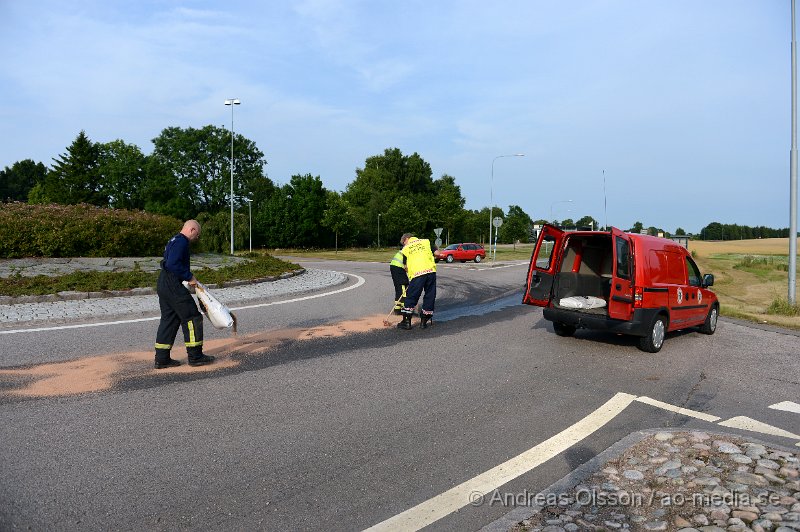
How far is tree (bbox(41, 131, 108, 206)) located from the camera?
72.7 m

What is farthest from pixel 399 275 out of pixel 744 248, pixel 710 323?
pixel 744 248

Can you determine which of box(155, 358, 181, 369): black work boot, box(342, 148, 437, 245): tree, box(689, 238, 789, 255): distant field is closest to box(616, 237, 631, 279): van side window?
box(155, 358, 181, 369): black work boot

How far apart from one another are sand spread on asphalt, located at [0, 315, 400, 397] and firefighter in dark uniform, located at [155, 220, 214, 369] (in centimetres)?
23

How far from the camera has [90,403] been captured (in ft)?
17.5

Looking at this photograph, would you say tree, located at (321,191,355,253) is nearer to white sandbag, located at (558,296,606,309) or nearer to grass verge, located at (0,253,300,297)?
grass verge, located at (0,253,300,297)

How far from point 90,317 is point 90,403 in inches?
208

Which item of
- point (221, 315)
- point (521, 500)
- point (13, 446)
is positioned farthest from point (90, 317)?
point (521, 500)

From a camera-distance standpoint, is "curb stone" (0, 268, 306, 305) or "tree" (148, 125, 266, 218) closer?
"curb stone" (0, 268, 306, 305)

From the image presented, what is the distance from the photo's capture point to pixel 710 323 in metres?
10.4

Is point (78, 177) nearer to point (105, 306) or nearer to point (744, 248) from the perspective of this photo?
point (105, 306)

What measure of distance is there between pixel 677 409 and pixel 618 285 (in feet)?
9.34

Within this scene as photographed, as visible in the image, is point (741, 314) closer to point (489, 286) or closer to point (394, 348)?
point (489, 286)

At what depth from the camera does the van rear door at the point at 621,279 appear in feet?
26.8

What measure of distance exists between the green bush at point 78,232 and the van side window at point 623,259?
14.8 metres
